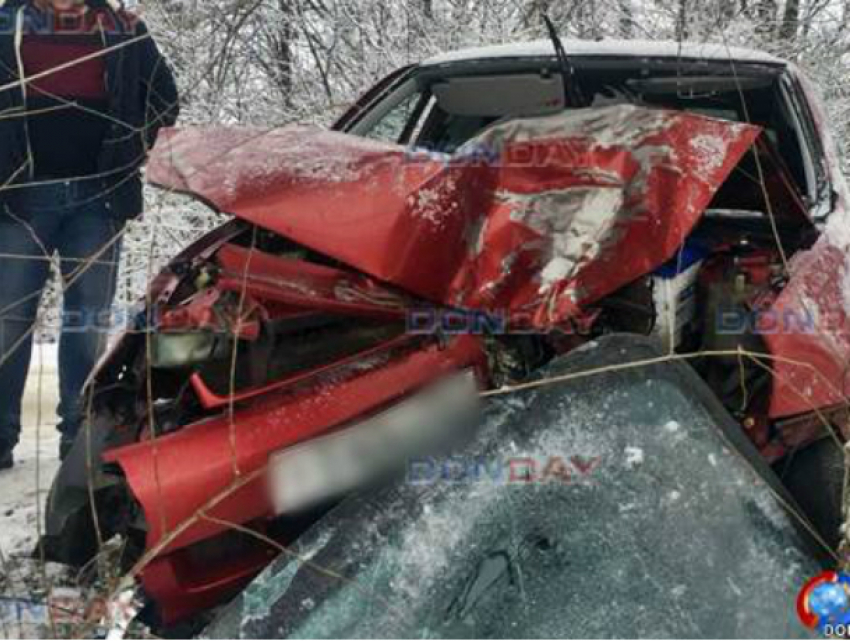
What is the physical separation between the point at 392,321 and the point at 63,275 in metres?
1.58

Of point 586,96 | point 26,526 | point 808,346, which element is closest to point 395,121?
point 586,96

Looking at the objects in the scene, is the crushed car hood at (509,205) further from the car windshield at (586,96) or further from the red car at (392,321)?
the car windshield at (586,96)

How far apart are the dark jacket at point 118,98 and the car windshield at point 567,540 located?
1.90 metres

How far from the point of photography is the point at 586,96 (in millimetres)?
3283

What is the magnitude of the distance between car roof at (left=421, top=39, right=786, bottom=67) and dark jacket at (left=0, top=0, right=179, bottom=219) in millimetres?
1141

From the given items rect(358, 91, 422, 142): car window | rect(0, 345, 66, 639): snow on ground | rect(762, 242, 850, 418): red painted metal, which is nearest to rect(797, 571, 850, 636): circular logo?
rect(762, 242, 850, 418): red painted metal

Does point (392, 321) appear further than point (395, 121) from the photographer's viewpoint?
No

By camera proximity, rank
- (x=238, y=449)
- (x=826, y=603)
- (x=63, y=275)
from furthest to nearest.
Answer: (x=63, y=275) < (x=238, y=449) < (x=826, y=603)

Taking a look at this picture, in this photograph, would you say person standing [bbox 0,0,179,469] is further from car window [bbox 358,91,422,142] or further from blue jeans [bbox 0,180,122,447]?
car window [bbox 358,91,422,142]

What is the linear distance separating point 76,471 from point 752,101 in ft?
8.58

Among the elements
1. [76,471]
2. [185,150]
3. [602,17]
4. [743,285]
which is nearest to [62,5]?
[185,150]

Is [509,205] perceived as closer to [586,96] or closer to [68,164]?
[586,96]

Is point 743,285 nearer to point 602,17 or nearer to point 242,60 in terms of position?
point 242,60

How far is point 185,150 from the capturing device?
221cm
